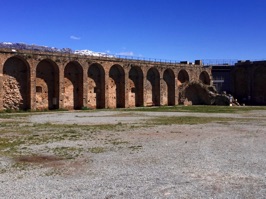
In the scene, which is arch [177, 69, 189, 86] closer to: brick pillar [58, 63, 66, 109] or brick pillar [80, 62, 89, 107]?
brick pillar [80, 62, 89, 107]

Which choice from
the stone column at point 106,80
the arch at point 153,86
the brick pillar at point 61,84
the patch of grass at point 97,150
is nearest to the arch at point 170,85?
the arch at point 153,86

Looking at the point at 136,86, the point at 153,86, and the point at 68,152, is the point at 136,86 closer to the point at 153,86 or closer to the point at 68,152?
the point at 153,86

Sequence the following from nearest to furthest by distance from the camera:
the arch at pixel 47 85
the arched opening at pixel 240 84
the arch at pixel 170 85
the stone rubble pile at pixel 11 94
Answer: the stone rubble pile at pixel 11 94
the arch at pixel 47 85
the arch at pixel 170 85
the arched opening at pixel 240 84

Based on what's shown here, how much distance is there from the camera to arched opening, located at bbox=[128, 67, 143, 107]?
148ft

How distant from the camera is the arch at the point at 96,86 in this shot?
40.7 meters

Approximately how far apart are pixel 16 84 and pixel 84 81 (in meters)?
7.48

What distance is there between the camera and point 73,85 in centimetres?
3897

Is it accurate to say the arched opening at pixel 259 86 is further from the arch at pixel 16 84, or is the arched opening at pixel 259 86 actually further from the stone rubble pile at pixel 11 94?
the stone rubble pile at pixel 11 94

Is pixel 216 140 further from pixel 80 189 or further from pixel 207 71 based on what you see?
pixel 207 71

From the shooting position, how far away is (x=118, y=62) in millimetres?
42656

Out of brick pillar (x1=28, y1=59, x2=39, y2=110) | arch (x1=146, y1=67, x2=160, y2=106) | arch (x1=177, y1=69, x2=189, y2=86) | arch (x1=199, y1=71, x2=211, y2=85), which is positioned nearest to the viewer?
brick pillar (x1=28, y1=59, x2=39, y2=110)

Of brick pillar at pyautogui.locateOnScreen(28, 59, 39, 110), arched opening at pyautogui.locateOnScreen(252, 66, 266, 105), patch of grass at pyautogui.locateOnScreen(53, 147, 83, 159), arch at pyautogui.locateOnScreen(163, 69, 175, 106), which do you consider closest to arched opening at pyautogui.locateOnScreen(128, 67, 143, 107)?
arch at pyautogui.locateOnScreen(163, 69, 175, 106)

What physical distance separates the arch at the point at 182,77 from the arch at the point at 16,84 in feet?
76.2

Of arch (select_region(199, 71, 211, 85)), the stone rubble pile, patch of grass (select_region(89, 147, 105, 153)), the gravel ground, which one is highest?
arch (select_region(199, 71, 211, 85))
